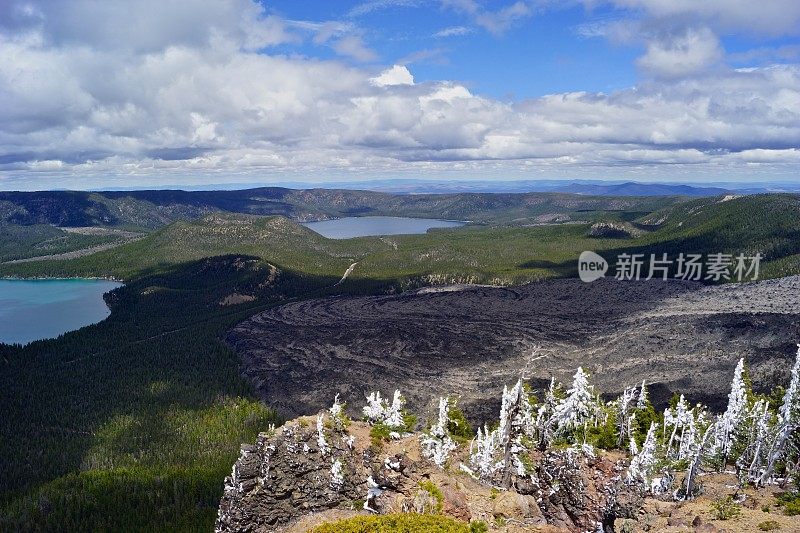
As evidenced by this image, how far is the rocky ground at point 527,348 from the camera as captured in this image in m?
129

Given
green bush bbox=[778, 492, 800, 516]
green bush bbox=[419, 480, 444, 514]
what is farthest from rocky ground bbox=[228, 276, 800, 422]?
green bush bbox=[419, 480, 444, 514]

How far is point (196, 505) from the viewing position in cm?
9312

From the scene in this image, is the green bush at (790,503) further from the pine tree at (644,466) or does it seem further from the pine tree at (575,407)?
the pine tree at (575,407)

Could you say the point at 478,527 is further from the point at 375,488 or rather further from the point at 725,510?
the point at 725,510

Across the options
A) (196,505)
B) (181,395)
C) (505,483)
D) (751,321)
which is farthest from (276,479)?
(751,321)

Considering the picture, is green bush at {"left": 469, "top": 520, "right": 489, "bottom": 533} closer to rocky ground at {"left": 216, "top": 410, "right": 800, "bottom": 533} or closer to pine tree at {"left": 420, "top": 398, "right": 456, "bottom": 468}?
rocky ground at {"left": 216, "top": 410, "right": 800, "bottom": 533}

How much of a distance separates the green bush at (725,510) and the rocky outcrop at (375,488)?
502 centimetres

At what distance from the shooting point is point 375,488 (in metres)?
42.4

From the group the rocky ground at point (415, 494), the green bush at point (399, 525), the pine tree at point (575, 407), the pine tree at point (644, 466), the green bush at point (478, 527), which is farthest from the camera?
the pine tree at point (575, 407)

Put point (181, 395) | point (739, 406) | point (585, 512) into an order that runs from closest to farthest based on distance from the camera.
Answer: point (585, 512) < point (739, 406) < point (181, 395)

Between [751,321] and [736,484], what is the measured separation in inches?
4478

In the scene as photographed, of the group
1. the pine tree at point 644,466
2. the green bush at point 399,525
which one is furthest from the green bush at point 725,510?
the green bush at point 399,525

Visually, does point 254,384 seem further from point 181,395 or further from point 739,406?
point 739,406

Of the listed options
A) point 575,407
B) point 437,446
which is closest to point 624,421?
point 575,407
